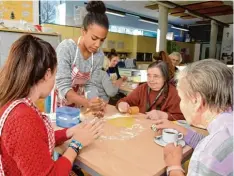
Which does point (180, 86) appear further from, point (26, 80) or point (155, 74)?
point (155, 74)

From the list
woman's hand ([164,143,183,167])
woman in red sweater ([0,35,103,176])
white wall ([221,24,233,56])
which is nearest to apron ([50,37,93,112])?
woman in red sweater ([0,35,103,176])

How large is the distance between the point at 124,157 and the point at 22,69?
555 mm

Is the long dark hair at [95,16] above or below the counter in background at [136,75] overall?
above

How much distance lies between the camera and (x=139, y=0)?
21.1 ft

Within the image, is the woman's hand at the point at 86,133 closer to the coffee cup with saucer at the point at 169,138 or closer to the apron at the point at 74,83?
the coffee cup with saucer at the point at 169,138

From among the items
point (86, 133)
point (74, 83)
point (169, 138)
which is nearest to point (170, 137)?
point (169, 138)

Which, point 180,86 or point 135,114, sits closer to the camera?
point 180,86

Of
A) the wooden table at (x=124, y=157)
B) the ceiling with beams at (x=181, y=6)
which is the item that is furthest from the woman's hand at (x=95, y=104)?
the ceiling with beams at (x=181, y=6)

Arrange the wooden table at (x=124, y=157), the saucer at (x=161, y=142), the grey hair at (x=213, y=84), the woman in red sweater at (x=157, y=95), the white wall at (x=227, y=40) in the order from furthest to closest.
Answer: the white wall at (x=227, y=40) < the woman in red sweater at (x=157, y=95) < the saucer at (x=161, y=142) < the wooden table at (x=124, y=157) < the grey hair at (x=213, y=84)

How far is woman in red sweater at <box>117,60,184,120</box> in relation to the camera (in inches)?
70.8

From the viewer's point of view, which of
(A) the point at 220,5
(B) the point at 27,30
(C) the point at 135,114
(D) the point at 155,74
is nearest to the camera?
(C) the point at 135,114

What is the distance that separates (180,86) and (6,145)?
2.19 feet

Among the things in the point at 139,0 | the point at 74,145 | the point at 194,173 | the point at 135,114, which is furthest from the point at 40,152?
the point at 139,0

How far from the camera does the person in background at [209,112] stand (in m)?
0.64
